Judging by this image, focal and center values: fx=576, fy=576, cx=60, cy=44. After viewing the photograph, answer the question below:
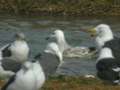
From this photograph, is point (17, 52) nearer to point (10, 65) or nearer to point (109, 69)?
point (10, 65)

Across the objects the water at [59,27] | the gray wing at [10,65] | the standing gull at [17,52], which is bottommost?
the water at [59,27]

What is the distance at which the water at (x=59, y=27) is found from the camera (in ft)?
60.4

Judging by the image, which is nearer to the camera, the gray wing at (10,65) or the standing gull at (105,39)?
the gray wing at (10,65)

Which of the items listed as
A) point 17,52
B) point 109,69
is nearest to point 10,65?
point 17,52

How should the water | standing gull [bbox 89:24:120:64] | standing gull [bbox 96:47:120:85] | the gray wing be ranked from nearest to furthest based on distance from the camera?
standing gull [bbox 96:47:120:85], the gray wing, standing gull [bbox 89:24:120:64], the water

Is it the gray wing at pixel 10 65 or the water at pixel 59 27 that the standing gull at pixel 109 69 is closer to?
the gray wing at pixel 10 65

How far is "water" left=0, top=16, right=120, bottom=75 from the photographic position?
60.4ft

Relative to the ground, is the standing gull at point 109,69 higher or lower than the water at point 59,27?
higher

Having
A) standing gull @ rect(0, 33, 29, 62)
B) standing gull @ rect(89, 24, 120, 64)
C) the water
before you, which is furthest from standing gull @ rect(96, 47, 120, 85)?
the water

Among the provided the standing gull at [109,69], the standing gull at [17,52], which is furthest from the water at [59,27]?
the standing gull at [109,69]

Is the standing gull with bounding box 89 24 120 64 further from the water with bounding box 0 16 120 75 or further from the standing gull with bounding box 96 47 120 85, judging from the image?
the standing gull with bounding box 96 47 120 85

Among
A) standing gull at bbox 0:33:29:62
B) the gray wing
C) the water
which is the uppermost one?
the gray wing

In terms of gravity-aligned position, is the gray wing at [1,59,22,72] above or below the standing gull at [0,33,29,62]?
above

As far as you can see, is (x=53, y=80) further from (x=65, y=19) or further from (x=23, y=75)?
(x=65, y=19)
